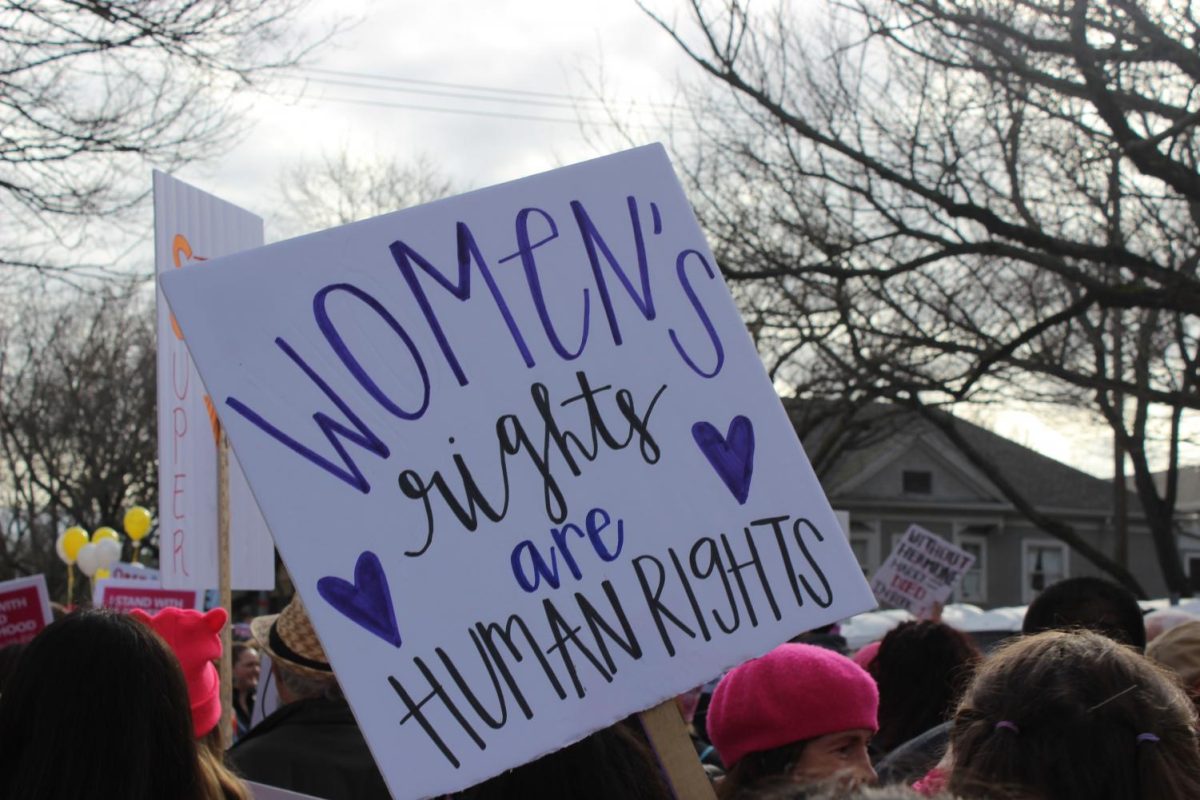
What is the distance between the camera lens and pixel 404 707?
197cm

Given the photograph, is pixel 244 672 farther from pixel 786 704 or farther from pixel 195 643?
pixel 786 704

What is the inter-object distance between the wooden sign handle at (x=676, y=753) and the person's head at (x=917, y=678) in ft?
6.30

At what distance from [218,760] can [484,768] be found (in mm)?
728

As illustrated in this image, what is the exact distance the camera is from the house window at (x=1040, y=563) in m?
41.1

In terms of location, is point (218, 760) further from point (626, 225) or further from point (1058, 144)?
point (1058, 144)

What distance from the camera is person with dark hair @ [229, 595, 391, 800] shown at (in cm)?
293

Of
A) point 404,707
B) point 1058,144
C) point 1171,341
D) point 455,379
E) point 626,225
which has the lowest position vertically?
point 404,707

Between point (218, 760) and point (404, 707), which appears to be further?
point (218, 760)

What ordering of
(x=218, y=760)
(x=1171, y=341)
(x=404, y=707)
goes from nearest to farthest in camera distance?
(x=404, y=707)
(x=218, y=760)
(x=1171, y=341)

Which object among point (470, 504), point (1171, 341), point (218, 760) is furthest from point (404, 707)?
point (1171, 341)

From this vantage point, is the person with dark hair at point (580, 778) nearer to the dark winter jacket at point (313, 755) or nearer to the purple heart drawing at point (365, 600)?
the purple heart drawing at point (365, 600)

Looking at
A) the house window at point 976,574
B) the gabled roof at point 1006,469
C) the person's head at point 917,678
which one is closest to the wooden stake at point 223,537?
the person's head at point 917,678

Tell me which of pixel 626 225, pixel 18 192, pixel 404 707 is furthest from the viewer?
pixel 18 192

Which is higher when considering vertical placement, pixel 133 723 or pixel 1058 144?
pixel 1058 144
